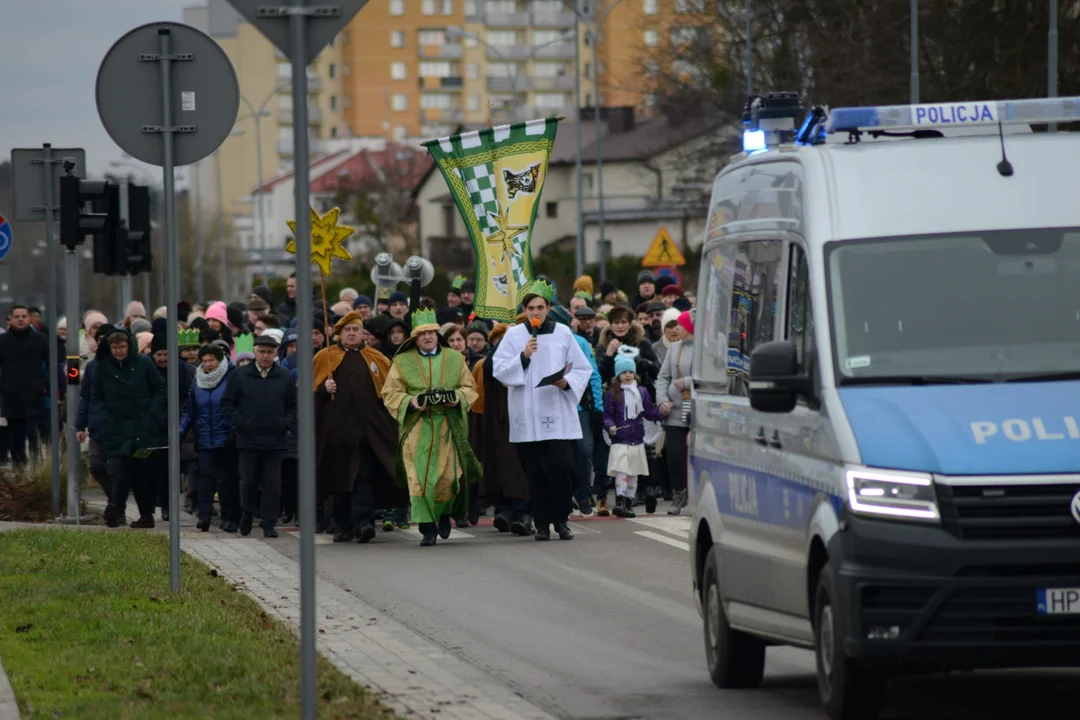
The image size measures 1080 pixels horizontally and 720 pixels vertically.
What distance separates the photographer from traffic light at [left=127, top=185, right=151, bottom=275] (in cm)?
1803

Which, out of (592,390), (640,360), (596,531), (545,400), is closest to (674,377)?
(592,390)

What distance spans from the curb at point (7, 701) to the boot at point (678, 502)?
436 inches

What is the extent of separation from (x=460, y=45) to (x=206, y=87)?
146779mm

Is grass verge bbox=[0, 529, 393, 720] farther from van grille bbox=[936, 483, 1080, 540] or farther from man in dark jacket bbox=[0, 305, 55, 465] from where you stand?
man in dark jacket bbox=[0, 305, 55, 465]

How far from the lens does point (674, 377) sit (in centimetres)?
1981

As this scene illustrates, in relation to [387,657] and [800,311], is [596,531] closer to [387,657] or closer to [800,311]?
[387,657]

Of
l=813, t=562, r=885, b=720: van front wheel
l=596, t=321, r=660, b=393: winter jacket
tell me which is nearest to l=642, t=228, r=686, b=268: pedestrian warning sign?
l=596, t=321, r=660, b=393: winter jacket

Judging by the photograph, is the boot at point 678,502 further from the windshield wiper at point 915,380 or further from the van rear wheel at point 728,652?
the windshield wiper at point 915,380

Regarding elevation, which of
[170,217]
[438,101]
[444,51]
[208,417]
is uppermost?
[444,51]

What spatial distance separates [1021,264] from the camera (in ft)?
28.5

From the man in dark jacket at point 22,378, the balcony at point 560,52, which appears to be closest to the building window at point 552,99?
the balcony at point 560,52

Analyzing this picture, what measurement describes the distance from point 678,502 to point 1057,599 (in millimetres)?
12836

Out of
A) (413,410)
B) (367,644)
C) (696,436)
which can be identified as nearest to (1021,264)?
(696,436)

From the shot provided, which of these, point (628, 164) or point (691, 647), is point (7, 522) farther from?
point (628, 164)
